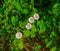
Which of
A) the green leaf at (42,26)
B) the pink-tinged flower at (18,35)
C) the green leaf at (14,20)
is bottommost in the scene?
the pink-tinged flower at (18,35)

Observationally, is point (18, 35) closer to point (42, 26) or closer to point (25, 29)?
point (25, 29)

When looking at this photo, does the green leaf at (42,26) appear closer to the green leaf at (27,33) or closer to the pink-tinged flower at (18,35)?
the green leaf at (27,33)

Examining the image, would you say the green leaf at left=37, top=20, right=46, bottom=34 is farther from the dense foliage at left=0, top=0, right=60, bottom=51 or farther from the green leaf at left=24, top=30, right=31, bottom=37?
the green leaf at left=24, top=30, right=31, bottom=37

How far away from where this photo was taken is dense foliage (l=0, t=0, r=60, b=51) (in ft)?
9.90

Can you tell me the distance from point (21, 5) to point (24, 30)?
355 mm

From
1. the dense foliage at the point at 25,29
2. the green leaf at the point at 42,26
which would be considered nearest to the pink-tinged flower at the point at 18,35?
the dense foliage at the point at 25,29

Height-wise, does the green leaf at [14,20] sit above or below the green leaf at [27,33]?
above

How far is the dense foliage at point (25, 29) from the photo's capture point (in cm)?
302

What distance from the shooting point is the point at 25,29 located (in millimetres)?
3104

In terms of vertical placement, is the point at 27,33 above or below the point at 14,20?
below

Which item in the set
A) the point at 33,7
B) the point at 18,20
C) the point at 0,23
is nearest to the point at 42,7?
the point at 33,7

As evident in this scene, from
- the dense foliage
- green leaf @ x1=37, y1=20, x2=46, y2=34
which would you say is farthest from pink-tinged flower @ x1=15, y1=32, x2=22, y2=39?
green leaf @ x1=37, y1=20, x2=46, y2=34

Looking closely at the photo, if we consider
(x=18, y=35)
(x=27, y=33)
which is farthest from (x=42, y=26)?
(x=18, y=35)

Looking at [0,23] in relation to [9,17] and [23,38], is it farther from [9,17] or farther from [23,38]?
[23,38]
